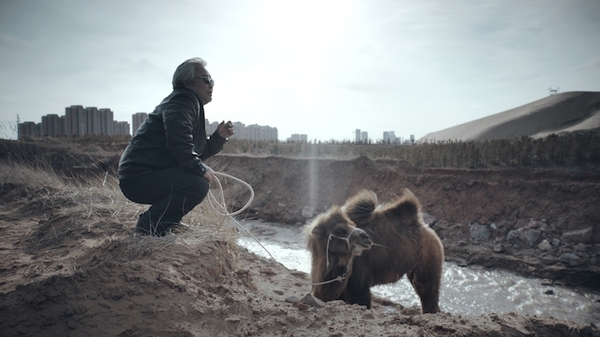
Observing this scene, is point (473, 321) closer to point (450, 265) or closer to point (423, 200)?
point (450, 265)

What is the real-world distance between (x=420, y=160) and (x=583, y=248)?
8077 millimetres

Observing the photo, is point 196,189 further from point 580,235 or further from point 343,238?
point 580,235

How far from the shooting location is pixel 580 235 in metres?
9.51

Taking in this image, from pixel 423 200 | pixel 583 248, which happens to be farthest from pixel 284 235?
pixel 583 248

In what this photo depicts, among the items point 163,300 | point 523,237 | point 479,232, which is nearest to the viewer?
point 163,300

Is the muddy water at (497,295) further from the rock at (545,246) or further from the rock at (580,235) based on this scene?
the rock at (580,235)

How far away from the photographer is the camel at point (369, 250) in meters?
4.78

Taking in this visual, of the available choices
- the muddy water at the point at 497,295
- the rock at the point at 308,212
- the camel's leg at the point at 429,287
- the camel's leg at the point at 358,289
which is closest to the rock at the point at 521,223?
the muddy water at the point at 497,295

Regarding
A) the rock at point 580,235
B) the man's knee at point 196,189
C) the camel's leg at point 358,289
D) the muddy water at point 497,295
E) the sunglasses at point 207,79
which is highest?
the sunglasses at point 207,79

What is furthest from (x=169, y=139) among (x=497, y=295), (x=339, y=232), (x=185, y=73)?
(x=497, y=295)

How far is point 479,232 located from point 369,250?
723 cm

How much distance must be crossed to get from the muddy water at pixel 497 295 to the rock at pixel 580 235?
6.98 feet

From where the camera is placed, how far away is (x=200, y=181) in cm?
369

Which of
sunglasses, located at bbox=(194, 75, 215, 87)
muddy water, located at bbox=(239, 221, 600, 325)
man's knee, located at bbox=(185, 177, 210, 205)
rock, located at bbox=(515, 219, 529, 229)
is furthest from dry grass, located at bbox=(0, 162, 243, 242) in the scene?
rock, located at bbox=(515, 219, 529, 229)
